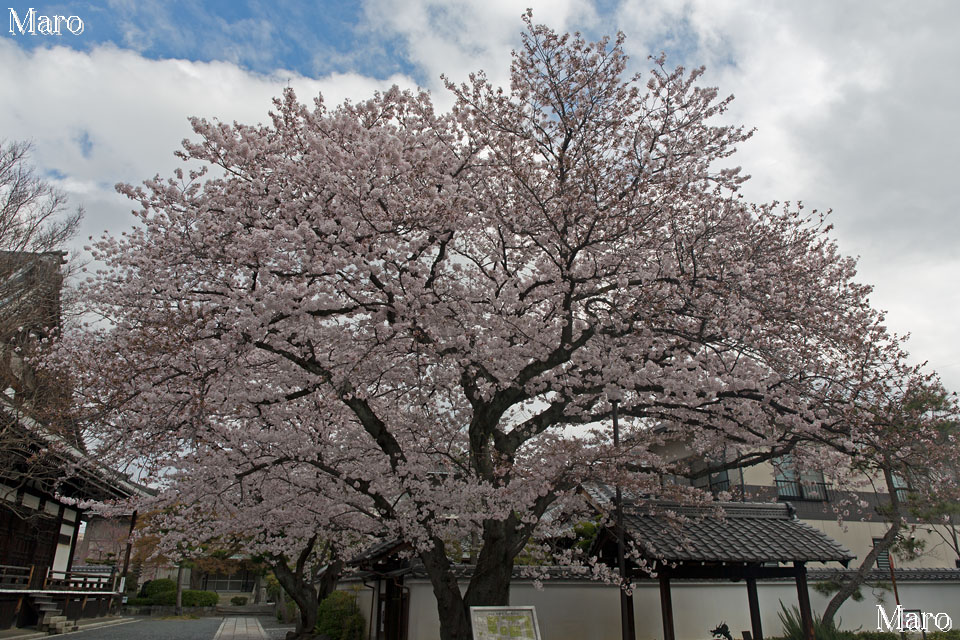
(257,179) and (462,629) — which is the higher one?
(257,179)

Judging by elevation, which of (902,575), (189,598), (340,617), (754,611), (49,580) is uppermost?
(902,575)

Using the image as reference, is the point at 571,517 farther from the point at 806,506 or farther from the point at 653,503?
the point at 806,506

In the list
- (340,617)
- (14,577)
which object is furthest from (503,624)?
(14,577)

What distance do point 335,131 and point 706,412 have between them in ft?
25.1

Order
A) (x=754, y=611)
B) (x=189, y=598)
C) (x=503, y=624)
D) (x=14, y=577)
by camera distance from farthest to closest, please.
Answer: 1. (x=189, y=598)
2. (x=14, y=577)
3. (x=754, y=611)
4. (x=503, y=624)

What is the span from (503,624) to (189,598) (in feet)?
121

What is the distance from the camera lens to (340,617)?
64.6 ft

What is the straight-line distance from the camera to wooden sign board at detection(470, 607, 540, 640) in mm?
7391

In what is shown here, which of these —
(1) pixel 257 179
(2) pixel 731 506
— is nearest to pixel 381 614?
(2) pixel 731 506

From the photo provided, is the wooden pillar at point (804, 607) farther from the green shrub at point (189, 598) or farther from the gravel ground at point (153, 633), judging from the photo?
the green shrub at point (189, 598)

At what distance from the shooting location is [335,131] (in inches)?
367

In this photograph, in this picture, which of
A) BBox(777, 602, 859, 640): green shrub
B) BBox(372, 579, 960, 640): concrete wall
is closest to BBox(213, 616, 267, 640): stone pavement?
BBox(372, 579, 960, 640): concrete wall

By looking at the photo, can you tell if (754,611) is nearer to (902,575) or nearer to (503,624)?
(902,575)

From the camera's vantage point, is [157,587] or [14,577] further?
[157,587]
